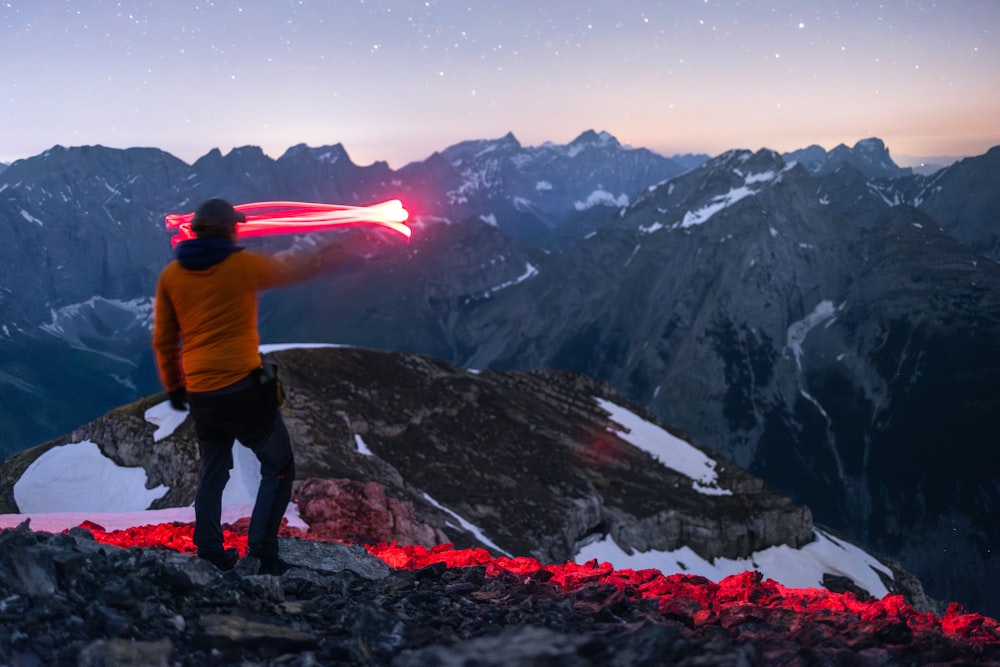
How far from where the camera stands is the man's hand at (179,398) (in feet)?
30.9

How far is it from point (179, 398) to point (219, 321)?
1.33m

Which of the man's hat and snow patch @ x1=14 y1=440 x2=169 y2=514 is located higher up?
the man's hat

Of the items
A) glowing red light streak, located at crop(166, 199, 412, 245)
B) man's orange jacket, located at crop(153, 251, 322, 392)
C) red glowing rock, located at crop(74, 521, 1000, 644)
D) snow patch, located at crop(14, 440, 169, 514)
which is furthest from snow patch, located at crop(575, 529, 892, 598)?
man's orange jacket, located at crop(153, 251, 322, 392)

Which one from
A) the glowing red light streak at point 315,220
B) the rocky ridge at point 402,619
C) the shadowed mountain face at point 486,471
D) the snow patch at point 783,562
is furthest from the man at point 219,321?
the snow patch at point 783,562

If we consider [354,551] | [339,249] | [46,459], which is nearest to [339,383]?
[46,459]

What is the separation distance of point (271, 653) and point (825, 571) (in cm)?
7608

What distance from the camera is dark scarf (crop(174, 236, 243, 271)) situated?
347 inches

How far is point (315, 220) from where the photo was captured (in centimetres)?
1060

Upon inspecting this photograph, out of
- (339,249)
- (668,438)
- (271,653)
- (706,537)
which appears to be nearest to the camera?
(271,653)

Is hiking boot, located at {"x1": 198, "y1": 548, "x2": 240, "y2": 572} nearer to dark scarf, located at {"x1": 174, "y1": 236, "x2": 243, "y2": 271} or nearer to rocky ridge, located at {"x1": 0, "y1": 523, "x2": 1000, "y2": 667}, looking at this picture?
rocky ridge, located at {"x1": 0, "y1": 523, "x2": 1000, "y2": 667}

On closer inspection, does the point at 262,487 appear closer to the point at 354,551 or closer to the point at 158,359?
the point at 158,359

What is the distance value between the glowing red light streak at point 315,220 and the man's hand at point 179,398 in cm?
183

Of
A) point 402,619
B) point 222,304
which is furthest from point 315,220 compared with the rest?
point 402,619

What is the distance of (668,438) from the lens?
8706 centimetres
